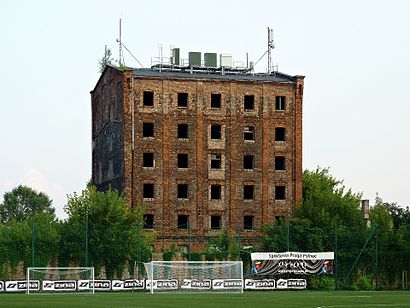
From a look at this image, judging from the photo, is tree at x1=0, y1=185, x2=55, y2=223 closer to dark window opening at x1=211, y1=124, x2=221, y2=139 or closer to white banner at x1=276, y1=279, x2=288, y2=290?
dark window opening at x1=211, y1=124, x2=221, y2=139

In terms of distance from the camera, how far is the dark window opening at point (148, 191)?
8856 centimetres

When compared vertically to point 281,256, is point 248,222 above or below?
above

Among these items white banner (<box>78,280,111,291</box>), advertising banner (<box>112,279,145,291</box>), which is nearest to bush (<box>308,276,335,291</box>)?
advertising banner (<box>112,279,145,291</box>)

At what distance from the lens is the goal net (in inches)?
2386

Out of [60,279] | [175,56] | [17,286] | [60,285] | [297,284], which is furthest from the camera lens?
[175,56]

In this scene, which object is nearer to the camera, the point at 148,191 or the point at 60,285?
the point at 60,285

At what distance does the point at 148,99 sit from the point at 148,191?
28.6 feet

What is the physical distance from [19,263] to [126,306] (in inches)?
1116

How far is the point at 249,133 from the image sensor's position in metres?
92.4

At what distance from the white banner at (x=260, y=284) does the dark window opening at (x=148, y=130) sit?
2834 centimetres

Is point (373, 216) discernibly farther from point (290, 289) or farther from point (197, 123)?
point (290, 289)

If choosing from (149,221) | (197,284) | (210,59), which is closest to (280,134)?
(210,59)

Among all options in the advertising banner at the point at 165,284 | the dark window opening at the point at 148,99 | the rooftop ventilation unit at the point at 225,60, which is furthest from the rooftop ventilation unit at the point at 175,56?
the advertising banner at the point at 165,284

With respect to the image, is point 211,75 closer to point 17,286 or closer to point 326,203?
point 326,203
